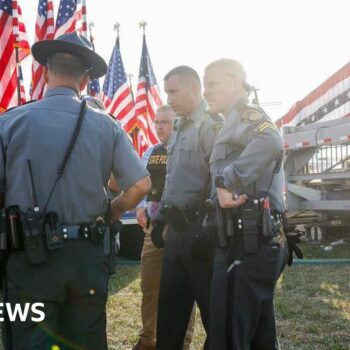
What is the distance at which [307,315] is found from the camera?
562 cm

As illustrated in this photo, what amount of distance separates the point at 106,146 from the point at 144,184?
0.29m

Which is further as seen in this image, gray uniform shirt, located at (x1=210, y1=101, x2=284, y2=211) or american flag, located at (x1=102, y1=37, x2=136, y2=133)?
american flag, located at (x1=102, y1=37, x2=136, y2=133)

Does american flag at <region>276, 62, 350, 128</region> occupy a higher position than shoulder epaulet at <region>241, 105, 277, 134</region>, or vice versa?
american flag at <region>276, 62, 350, 128</region>

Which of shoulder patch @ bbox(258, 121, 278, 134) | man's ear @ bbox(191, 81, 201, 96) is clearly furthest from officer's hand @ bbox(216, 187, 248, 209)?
man's ear @ bbox(191, 81, 201, 96)

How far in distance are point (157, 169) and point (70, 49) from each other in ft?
7.46

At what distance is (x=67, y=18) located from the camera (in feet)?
33.3

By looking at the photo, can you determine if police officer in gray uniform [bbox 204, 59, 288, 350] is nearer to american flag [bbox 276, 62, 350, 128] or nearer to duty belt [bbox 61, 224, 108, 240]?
duty belt [bbox 61, 224, 108, 240]

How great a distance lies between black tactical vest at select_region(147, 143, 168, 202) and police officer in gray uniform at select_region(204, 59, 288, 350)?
1852 mm

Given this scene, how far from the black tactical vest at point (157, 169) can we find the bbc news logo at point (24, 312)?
2.36 meters

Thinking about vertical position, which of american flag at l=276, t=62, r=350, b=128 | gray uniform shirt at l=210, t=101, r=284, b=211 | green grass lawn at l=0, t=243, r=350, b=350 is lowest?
green grass lawn at l=0, t=243, r=350, b=350

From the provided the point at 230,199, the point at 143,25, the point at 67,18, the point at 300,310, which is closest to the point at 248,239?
the point at 230,199

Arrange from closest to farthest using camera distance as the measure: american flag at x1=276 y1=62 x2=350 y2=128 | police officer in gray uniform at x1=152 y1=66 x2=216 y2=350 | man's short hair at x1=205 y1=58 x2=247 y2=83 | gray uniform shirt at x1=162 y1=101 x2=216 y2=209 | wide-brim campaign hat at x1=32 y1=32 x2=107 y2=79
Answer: wide-brim campaign hat at x1=32 y1=32 x2=107 y2=79, man's short hair at x1=205 y1=58 x2=247 y2=83, police officer in gray uniform at x1=152 y1=66 x2=216 y2=350, gray uniform shirt at x1=162 y1=101 x2=216 y2=209, american flag at x1=276 y1=62 x2=350 y2=128

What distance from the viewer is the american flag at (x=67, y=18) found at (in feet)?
33.2

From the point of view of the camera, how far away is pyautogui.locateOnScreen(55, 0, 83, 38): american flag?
398 inches
